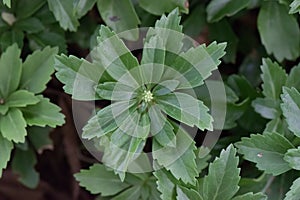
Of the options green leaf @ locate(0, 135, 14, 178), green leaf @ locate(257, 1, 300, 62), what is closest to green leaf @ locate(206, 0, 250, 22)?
green leaf @ locate(257, 1, 300, 62)

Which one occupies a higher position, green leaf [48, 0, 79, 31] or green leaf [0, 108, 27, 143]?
green leaf [48, 0, 79, 31]

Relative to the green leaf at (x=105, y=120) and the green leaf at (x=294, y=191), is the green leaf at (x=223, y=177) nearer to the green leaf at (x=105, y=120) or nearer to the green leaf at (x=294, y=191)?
the green leaf at (x=294, y=191)

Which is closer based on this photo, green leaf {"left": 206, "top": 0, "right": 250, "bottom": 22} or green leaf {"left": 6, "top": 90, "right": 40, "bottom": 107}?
green leaf {"left": 6, "top": 90, "right": 40, "bottom": 107}

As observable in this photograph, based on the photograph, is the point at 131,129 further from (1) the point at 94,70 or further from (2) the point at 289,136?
(2) the point at 289,136

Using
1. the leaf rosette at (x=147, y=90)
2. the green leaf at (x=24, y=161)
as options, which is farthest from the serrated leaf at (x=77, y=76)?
the green leaf at (x=24, y=161)

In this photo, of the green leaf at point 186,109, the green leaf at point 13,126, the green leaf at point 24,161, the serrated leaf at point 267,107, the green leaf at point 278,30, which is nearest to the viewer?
the green leaf at point 186,109

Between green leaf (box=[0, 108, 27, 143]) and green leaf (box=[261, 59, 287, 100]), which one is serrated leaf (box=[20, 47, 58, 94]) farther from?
green leaf (box=[261, 59, 287, 100])
